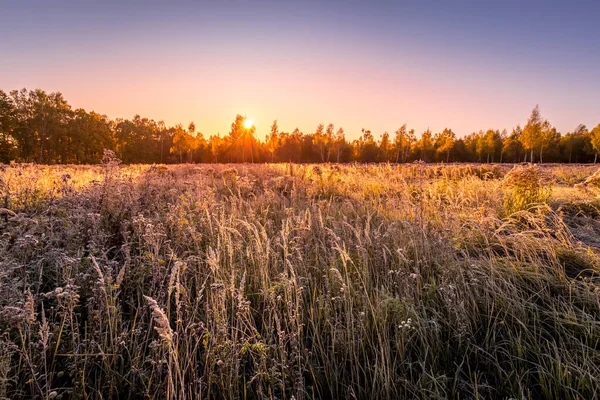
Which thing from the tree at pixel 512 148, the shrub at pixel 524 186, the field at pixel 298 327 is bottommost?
the field at pixel 298 327

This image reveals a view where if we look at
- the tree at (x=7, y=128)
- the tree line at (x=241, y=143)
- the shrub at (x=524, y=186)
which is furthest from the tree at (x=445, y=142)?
the tree at (x=7, y=128)

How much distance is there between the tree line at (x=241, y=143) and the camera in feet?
149

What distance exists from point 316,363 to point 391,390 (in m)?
0.50

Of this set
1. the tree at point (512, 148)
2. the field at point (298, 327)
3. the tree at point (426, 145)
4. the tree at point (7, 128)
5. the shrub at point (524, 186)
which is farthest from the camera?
the tree at point (426, 145)

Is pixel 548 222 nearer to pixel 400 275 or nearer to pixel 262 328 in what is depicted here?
pixel 400 275

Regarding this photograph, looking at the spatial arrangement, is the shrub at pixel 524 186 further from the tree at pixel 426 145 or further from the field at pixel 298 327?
the tree at pixel 426 145

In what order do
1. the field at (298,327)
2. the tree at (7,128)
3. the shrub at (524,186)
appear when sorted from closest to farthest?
the field at (298,327), the shrub at (524,186), the tree at (7,128)

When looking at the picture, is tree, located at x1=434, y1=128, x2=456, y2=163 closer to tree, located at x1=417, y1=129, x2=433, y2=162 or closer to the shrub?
tree, located at x1=417, y1=129, x2=433, y2=162

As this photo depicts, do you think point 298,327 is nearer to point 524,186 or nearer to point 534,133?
point 524,186

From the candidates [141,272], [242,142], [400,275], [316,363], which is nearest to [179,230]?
[141,272]

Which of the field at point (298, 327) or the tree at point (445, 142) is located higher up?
the tree at point (445, 142)

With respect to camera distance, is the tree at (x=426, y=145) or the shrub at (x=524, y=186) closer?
the shrub at (x=524, y=186)

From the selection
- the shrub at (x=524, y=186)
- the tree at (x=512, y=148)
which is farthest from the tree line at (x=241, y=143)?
the shrub at (x=524, y=186)

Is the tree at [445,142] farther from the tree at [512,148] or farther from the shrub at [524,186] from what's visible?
the shrub at [524,186]
